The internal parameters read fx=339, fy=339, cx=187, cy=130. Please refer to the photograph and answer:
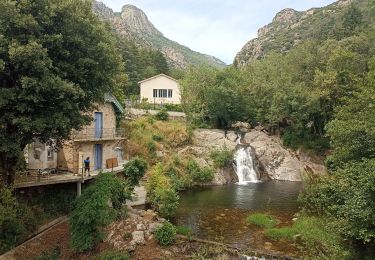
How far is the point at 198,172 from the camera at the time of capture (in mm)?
39281

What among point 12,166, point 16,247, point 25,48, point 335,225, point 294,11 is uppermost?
point 294,11

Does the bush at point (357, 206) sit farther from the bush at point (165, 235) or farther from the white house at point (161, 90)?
the white house at point (161, 90)

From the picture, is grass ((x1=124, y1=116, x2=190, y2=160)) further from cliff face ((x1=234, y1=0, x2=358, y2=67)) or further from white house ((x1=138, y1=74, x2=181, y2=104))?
cliff face ((x1=234, y1=0, x2=358, y2=67))

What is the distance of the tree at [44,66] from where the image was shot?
16.8 meters

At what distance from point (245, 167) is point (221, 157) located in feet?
14.1

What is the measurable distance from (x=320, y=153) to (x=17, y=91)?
132ft

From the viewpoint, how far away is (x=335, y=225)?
50.9 feet

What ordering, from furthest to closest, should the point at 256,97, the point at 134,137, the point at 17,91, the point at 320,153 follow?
the point at 256,97 → the point at 320,153 → the point at 134,137 → the point at 17,91

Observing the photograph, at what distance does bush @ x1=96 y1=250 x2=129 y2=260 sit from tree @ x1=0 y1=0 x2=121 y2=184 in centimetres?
693

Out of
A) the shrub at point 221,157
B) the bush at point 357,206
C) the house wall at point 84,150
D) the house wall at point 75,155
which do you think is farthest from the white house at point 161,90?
the bush at point 357,206

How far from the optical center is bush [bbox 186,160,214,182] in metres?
39.2

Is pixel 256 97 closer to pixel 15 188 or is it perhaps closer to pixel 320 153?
pixel 320 153

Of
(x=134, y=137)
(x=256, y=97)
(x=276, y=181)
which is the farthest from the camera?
(x=256, y=97)

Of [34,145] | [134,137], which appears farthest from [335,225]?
[134,137]
